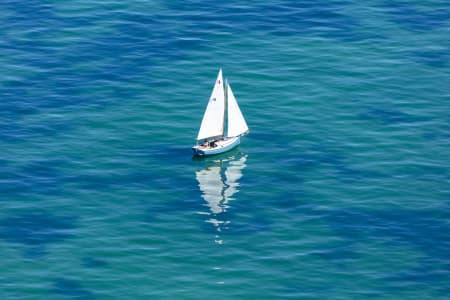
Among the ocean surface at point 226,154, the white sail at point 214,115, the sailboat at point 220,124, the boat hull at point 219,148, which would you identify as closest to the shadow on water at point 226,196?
the ocean surface at point 226,154

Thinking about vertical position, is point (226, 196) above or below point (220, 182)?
below

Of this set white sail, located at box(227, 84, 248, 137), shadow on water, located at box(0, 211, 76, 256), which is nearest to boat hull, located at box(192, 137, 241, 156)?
white sail, located at box(227, 84, 248, 137)

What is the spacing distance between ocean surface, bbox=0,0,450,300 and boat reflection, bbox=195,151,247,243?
0.21 metres

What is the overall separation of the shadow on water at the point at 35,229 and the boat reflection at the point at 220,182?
13.5 metres

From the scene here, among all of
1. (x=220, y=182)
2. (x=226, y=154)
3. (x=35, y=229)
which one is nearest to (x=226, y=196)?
(x=220, y=182)

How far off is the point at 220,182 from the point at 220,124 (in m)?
8.13

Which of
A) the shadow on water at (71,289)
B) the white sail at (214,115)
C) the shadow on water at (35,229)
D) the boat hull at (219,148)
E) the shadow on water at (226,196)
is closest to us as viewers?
the shadow on water at (71,289)

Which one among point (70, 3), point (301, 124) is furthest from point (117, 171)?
point (70, 3)

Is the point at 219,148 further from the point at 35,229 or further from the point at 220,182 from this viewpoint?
the point at 35,229

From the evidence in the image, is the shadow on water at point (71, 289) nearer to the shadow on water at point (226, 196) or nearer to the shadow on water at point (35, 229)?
the shadow on water at point (35, 229)

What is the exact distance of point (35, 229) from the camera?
360 feet

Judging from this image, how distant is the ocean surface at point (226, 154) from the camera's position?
104 m

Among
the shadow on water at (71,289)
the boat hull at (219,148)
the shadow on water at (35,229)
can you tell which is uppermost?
the boat hull at (219,148)

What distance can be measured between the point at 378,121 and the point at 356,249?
79.7 feet
